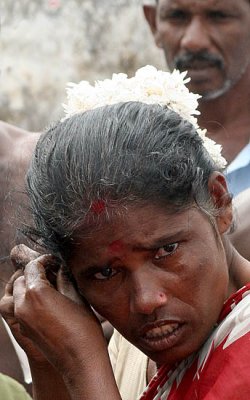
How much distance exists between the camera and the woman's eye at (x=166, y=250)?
309 centimetres

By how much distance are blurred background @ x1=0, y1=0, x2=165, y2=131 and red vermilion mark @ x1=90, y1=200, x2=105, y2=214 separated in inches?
151

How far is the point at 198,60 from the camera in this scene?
623 cm

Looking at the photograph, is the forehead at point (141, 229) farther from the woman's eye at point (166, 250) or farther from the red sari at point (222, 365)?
the red sari at point (222, 365)

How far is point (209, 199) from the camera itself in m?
3.26

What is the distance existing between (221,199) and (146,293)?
44cm

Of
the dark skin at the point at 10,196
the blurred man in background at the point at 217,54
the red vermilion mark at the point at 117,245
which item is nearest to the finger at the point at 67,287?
the red vermilion mark at the point at 117,245

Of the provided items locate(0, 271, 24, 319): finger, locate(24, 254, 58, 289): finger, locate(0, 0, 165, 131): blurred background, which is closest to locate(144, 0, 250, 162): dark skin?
locate(0, 0, 165, 131): blurred background

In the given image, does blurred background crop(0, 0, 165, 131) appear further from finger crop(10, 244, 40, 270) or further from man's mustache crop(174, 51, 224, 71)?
finger crop(10, 244, 40, 270)

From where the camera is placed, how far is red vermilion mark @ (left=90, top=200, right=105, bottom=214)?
3.11m

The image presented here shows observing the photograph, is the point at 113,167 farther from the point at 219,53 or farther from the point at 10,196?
the point at 219,53

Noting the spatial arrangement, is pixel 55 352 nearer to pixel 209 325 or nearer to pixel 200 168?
pixel 209 325

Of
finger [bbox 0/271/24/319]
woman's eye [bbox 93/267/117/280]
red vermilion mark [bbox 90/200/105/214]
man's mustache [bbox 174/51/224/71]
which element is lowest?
finger [bbox 0/271/24/319]

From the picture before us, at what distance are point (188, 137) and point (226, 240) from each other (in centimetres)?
38

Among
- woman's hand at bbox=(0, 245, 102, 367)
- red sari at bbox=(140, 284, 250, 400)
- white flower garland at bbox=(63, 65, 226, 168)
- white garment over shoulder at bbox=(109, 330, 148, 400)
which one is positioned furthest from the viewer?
white garment over shoulder at bbox=(109, 330, 148, 400)
